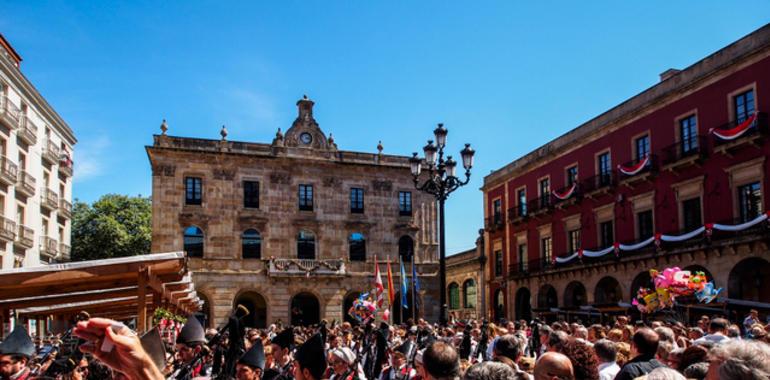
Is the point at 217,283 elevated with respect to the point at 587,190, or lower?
lower

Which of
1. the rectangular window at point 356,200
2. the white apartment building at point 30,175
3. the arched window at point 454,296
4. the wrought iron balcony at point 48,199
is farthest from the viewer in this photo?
the arched window at point 454,296

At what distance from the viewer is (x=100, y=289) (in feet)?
45.5

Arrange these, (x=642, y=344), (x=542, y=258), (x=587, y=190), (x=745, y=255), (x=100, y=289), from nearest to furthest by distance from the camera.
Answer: (x=642, y=344) → (x=100, y=289) → (x=745, y=255) → (x=587, y=190) → (x=542, y=258)

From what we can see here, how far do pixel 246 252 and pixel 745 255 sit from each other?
1017 inches

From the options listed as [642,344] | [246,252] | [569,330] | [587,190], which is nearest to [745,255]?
[587,190]

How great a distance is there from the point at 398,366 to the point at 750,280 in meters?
18.9

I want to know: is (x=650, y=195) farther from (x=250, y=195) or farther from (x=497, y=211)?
(x=250, y=195)

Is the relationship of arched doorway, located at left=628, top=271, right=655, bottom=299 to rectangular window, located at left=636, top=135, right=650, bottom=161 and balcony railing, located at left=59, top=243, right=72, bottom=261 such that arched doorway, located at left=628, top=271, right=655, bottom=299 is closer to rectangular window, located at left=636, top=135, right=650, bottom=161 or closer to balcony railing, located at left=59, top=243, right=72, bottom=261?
rectangular window, located at left=636, top=135, right=650, bottom=161

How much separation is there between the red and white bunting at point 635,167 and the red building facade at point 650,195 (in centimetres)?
7

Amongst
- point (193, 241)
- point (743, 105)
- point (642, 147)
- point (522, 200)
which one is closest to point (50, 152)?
point (193, 241)

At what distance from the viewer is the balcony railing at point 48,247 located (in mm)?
32281

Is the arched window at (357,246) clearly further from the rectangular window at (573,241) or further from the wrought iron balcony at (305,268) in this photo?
the rectangular window at (573,241)

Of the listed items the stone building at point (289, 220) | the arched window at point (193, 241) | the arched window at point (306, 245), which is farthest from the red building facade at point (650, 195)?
the arched window at point (193, 241)

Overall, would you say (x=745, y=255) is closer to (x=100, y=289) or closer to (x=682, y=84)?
(x=682, y=84)
